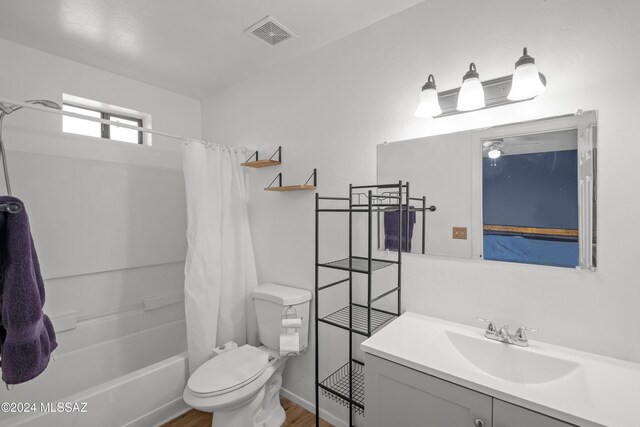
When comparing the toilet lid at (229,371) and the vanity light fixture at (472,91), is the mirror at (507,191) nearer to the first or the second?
the vanity light fixture at (472,91)

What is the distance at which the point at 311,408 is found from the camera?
2068 mm

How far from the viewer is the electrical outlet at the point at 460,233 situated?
1.45 metres

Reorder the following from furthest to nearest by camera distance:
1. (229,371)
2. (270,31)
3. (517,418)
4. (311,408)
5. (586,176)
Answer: (311,408) → (270,31) → (229,371) → (586,176) → (517,418)

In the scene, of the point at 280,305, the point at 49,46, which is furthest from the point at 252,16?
the point at 280,305

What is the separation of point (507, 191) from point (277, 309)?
4.93 ft

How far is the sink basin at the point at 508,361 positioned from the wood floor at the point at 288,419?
113 cm

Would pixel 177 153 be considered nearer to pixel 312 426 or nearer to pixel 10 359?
pixel 10 359

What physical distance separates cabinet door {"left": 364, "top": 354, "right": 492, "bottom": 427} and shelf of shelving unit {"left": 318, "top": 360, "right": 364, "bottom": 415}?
1.40 ft

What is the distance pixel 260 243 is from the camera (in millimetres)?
2408

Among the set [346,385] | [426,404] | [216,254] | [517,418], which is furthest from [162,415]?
[517,418]

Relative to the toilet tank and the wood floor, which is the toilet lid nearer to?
the toilet tank

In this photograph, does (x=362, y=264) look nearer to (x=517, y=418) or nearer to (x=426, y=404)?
(x=426, y=404)

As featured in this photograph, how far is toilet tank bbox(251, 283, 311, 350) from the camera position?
1979 millimetres

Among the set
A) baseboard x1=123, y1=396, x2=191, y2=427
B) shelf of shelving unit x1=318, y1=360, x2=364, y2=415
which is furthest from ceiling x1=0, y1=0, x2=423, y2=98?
baseboard x1=123, y1=396, x2=191, y2=427
